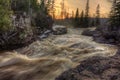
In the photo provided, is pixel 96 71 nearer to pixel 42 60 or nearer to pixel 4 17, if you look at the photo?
pixel 42 60

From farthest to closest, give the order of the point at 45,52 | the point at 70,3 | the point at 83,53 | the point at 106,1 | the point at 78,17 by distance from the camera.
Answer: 1. the point at 106,1
2. the point at 70,3
3. the point at 78,17
4. the point at 45,52
5. the point at 83,53

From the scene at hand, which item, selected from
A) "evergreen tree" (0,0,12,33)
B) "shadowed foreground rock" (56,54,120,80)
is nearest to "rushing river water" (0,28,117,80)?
"shadowed foreground rock" (56,54,120,80)

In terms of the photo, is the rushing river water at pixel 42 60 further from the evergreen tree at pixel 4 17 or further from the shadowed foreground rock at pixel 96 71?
the evergreen tree at pixel 4 17

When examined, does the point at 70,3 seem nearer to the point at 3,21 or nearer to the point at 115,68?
the point at 3,21

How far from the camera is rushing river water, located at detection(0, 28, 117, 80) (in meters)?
26.4

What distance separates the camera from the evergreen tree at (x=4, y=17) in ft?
135

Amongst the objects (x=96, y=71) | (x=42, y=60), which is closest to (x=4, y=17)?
(x=42, y=60)

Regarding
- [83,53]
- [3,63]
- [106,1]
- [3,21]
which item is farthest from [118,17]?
[106,1]

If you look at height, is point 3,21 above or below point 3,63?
above

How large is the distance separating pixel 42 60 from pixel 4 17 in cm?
1348

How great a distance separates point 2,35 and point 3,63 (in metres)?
10.2

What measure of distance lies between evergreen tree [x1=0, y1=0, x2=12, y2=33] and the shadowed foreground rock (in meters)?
21.6

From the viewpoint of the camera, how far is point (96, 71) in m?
22.2

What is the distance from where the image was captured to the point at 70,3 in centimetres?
14075
